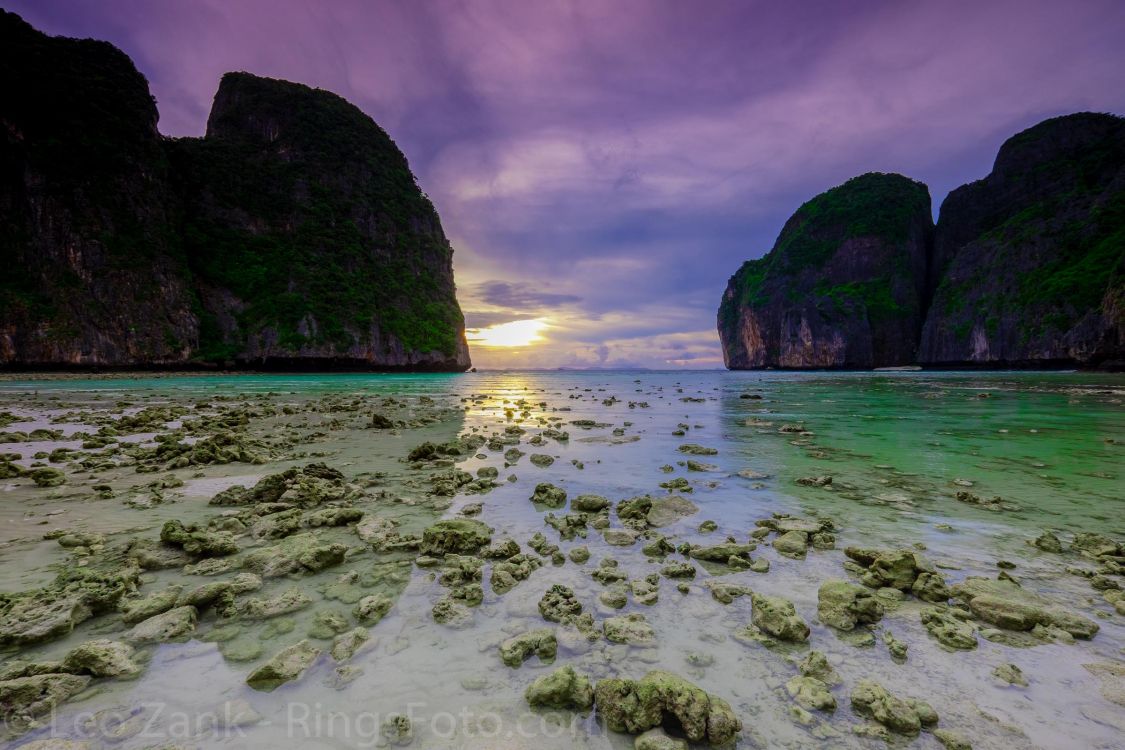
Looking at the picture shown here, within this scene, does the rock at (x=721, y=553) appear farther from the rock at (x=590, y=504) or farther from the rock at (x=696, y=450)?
the rock at (x=696, y=450)

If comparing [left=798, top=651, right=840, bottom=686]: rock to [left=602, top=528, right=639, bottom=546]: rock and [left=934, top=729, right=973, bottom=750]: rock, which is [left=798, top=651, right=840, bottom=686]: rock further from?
[left=602, top=528, right=639, bottom=546]: rock

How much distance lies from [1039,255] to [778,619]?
428 ft

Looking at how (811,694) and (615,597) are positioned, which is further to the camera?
(615,597)

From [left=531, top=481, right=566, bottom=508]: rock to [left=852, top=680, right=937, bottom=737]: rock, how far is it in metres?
4.50

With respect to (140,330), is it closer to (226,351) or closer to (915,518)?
(226,351)

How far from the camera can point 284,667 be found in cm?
298

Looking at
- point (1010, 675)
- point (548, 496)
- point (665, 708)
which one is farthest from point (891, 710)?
point (548, 496)

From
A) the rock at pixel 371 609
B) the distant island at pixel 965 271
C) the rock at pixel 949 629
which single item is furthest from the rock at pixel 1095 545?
the distant island at pixel 965 271

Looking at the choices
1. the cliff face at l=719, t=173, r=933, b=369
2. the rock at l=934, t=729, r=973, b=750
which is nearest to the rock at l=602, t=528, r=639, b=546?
the rock at l=934, t=729, r=973, b=750

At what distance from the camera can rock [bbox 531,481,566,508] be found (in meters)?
6.83

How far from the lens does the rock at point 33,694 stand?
254 centimetres

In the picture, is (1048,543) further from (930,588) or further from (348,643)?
(348,643)

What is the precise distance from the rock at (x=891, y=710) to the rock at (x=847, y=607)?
85 cm

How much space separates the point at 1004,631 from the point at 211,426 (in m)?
17.5
